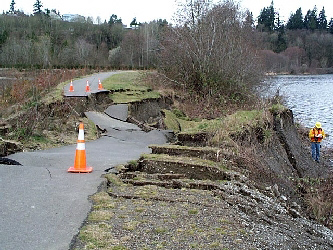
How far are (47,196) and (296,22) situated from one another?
113584 millimetres

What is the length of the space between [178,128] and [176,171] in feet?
27.7

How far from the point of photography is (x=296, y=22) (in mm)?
107500

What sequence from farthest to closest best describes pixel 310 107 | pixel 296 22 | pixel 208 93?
pixel 296 22, pixel 310 107, pixel 208 93

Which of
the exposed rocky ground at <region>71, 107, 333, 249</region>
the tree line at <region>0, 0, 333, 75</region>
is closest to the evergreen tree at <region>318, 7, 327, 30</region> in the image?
the tree line at <region>0, 0, 333, 75</region>

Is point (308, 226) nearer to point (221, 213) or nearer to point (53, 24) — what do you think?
point (221, 213)

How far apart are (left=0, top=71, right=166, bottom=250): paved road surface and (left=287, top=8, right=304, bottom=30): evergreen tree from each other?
108931 mm

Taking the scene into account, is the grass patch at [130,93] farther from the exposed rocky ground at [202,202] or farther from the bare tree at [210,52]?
the exposed rocky ground at [202,202]

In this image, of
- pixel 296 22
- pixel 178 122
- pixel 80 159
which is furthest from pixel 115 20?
pixel 80 159

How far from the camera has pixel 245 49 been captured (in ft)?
75.3

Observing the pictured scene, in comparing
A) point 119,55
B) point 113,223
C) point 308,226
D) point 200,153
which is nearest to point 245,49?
point 200,153

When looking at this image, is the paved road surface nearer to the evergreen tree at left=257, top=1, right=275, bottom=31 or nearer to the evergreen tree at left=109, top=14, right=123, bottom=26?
the evergreen tree at left=109, top=14, right=123, bottom=26

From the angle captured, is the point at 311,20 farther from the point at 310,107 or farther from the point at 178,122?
the point at 178,122

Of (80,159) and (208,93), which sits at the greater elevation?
(208,93)

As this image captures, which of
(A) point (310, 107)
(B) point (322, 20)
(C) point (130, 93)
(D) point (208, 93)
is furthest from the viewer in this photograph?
(B) point (322, 20)
